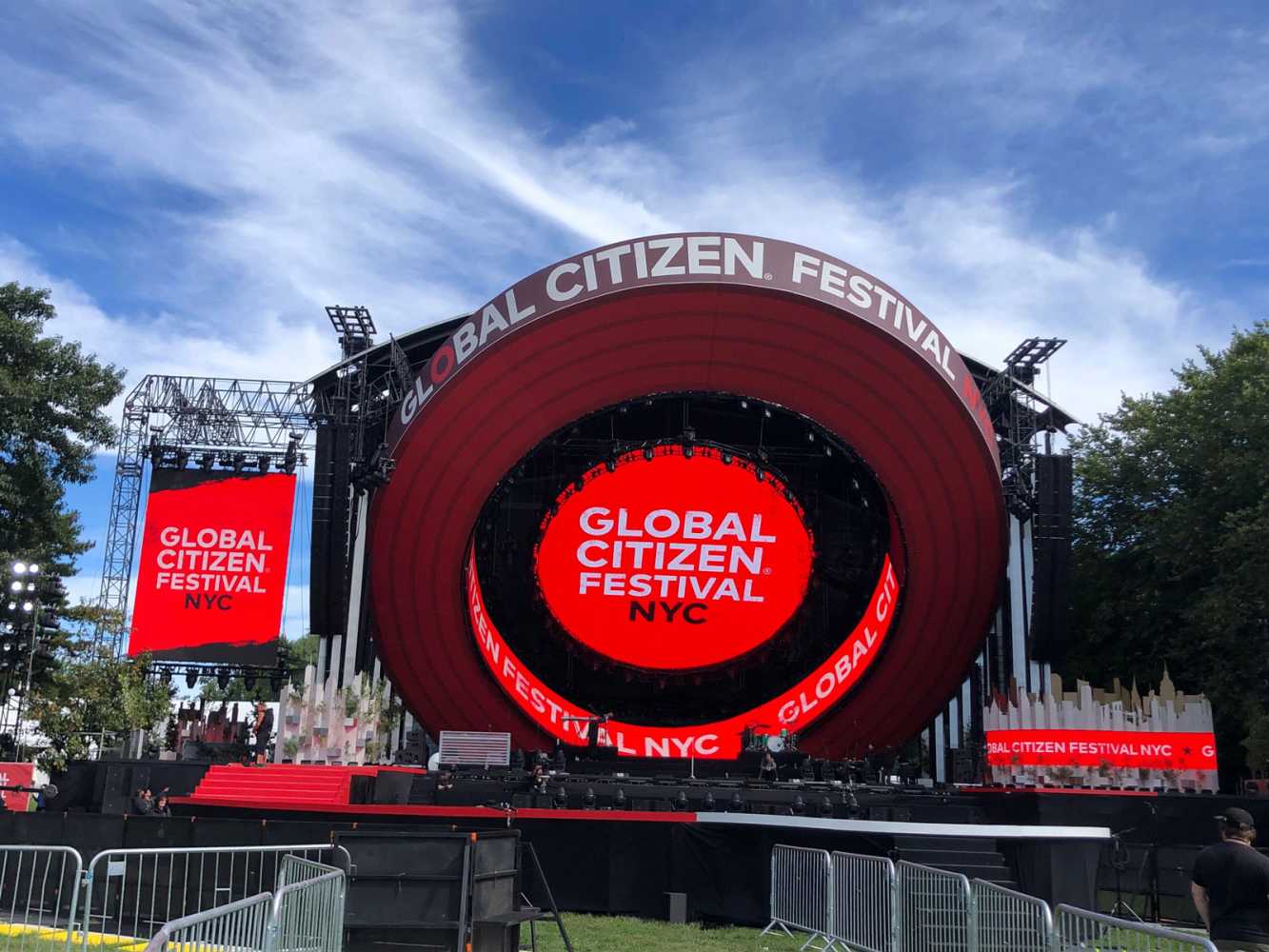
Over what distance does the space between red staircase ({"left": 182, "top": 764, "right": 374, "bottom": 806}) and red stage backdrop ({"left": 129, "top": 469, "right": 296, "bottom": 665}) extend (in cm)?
1162

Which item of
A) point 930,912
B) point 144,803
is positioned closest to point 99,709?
point 144,803

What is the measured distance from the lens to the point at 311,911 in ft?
26.1

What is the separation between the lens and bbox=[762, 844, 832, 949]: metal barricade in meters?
11.9

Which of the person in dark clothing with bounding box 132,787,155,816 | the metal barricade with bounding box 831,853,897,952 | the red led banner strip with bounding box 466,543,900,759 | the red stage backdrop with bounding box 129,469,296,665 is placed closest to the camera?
the metal barricade with bounding box 831,853,897,952

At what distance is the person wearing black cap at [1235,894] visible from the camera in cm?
583

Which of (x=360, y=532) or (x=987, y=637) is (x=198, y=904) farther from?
(x=987, y=637)

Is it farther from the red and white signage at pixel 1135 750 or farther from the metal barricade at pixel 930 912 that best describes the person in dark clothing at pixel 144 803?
the red and white signage at pixel 1135 750

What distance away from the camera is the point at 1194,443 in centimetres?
3009

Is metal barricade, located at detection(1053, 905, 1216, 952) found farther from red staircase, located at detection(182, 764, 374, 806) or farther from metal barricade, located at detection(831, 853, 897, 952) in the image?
red staircase, located at detection(182, 764, 374, 806)

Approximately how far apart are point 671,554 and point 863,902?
755 inches

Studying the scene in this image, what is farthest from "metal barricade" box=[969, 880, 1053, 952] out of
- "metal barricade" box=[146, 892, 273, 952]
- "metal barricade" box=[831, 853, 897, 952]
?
"metal barricade" box=[146, 892, 273, 952]

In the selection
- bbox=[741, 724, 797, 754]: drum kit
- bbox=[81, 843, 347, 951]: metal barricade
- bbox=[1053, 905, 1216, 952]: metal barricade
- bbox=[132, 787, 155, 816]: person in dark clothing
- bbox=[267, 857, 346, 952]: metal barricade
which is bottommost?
bbox=[81, 843, 347, 951]: metal barricade

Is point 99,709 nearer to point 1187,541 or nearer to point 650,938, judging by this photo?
point 650,938

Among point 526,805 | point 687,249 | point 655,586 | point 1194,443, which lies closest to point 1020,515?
point 1194,443
